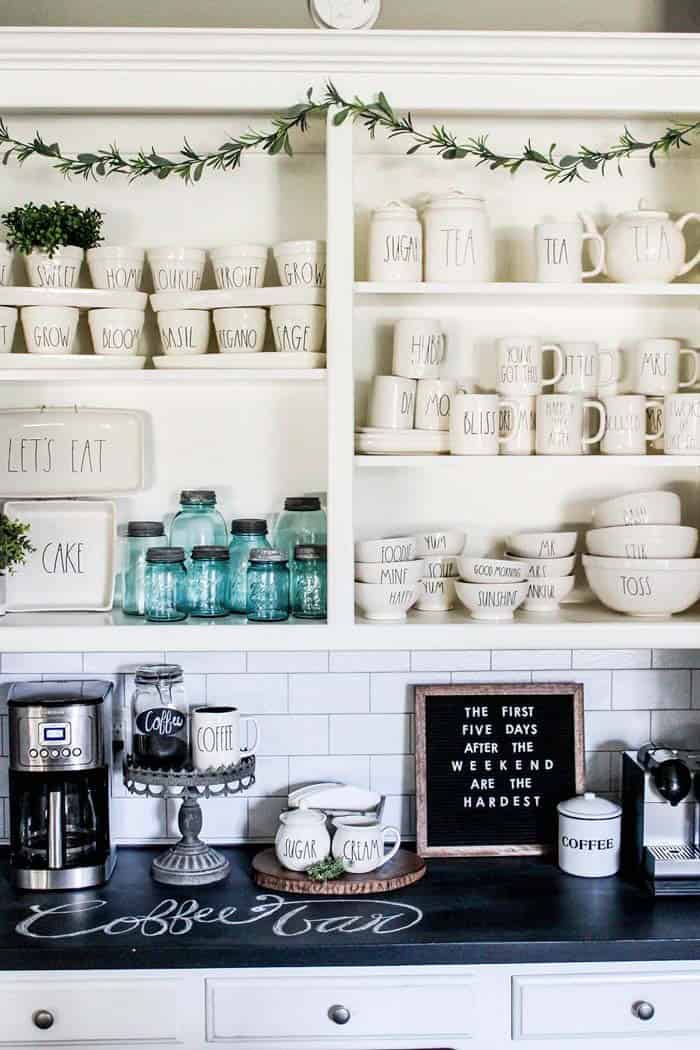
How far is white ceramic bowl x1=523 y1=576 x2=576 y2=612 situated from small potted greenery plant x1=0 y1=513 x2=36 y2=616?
38.1 inches

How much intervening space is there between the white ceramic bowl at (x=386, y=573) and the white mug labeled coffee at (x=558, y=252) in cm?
59

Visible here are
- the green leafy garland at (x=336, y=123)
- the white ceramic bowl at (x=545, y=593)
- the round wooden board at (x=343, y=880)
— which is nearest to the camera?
the green leafy garland at (x=336, y=123)

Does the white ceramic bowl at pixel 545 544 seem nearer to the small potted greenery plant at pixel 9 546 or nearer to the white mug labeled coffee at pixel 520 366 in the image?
the white mug labeled coffee at pixel 520 366

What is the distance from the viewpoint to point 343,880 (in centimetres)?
224

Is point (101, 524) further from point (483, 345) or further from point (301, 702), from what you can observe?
point (483, 345)

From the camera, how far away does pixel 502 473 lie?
2445mm

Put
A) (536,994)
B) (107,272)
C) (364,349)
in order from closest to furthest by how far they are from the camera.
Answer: (536,994) < (107,272) < (364,349)

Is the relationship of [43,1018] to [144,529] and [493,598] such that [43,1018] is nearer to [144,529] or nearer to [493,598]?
[144,529]

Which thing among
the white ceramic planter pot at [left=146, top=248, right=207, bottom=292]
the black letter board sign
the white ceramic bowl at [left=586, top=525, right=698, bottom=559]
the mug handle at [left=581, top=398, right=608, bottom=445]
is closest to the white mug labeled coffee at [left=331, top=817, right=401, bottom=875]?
the black letter board sign

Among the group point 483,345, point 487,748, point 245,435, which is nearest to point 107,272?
point 245,435

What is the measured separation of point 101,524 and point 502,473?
816mm

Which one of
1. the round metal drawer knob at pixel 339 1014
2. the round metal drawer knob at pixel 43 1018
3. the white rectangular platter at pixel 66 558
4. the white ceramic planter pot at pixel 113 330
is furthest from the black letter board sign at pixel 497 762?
the white ceramic planter pot at pixel 113 330

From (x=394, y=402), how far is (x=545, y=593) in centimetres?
48

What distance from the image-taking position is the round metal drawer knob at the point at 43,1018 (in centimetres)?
201
